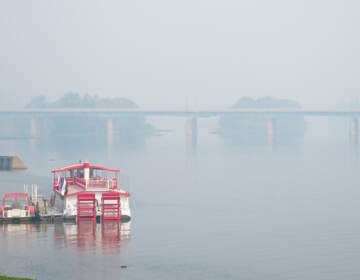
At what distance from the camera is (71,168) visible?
66.0m

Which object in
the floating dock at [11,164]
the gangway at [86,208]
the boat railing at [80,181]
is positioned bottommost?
the floating dock at [11,164]

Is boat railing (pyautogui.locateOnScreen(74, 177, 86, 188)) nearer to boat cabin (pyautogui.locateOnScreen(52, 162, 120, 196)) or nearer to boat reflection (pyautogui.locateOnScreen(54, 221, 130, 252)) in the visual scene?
boat cabin (pyautogui.locateOnScreen(52, 162, 120, 196))

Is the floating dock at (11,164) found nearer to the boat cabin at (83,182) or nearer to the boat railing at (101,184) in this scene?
the boat cabin at (83,182)

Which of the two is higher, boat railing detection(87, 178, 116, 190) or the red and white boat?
boat railing detection(87, 178, 116, 190)

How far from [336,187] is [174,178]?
21.2m

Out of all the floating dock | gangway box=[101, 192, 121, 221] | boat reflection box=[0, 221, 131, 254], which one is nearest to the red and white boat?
gangway box=[101, 192, 121, 221]

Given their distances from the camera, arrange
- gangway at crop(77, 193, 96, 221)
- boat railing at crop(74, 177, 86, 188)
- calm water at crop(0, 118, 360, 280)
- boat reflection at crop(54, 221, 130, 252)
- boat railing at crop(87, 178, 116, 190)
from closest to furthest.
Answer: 1. calm water at crop(0, 118, 360, 280)
2. boat reflection at crop(54, 221, 130, 252)
3. gangway at crop(77, 193, 96, 221)
4. boat railing at crop(87, 178, 116, 190)
5. boat railing at crop(74, 177, 86, 188)

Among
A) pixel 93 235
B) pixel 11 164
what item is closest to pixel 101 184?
pixel 93 235

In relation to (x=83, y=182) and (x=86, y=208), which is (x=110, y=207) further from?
(x=83, y=182)

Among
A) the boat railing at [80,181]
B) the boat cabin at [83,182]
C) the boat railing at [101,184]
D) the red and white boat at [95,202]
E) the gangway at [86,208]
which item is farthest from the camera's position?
the boat railing at [80,181]

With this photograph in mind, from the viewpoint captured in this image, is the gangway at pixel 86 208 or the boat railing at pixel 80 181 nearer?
the gangway at pixel 86 208

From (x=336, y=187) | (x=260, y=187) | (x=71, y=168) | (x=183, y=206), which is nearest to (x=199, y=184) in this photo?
(x=260, y=187)

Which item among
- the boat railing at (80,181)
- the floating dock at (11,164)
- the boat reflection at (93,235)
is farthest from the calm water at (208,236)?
the floating dock at (11,164)

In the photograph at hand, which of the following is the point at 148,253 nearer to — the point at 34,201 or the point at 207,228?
the point at 207,228
